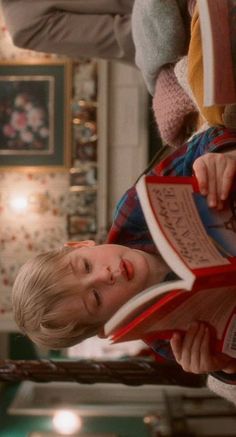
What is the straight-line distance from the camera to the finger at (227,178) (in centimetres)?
73

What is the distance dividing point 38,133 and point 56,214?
1.46 ft

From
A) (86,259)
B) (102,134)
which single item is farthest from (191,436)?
(86,259)

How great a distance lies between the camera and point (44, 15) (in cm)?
162

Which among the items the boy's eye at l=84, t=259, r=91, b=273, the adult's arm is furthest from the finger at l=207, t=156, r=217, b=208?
the adult's arm

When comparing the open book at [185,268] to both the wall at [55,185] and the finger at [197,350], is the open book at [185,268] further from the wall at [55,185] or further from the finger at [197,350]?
the wall at [55,185]

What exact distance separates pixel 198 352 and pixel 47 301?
22cm

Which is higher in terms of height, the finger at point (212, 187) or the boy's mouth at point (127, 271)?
the finger at point (212, 187)

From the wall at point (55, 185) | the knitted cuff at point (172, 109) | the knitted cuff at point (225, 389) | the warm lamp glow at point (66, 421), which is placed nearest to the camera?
the knitted cuff at point (225, 389)

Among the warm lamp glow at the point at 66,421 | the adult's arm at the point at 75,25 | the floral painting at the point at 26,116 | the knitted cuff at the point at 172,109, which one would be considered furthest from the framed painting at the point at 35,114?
the knitted cuff at the point at 172,109

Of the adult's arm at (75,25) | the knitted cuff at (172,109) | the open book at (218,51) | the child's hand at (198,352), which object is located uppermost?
the adult's arm at (75,25)

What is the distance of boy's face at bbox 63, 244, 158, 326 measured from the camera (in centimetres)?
82

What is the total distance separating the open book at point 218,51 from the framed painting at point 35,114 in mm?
2539

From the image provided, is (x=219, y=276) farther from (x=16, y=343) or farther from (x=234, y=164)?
(x=16, y=343)

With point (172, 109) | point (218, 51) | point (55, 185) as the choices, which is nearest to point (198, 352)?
point (218, 51)
